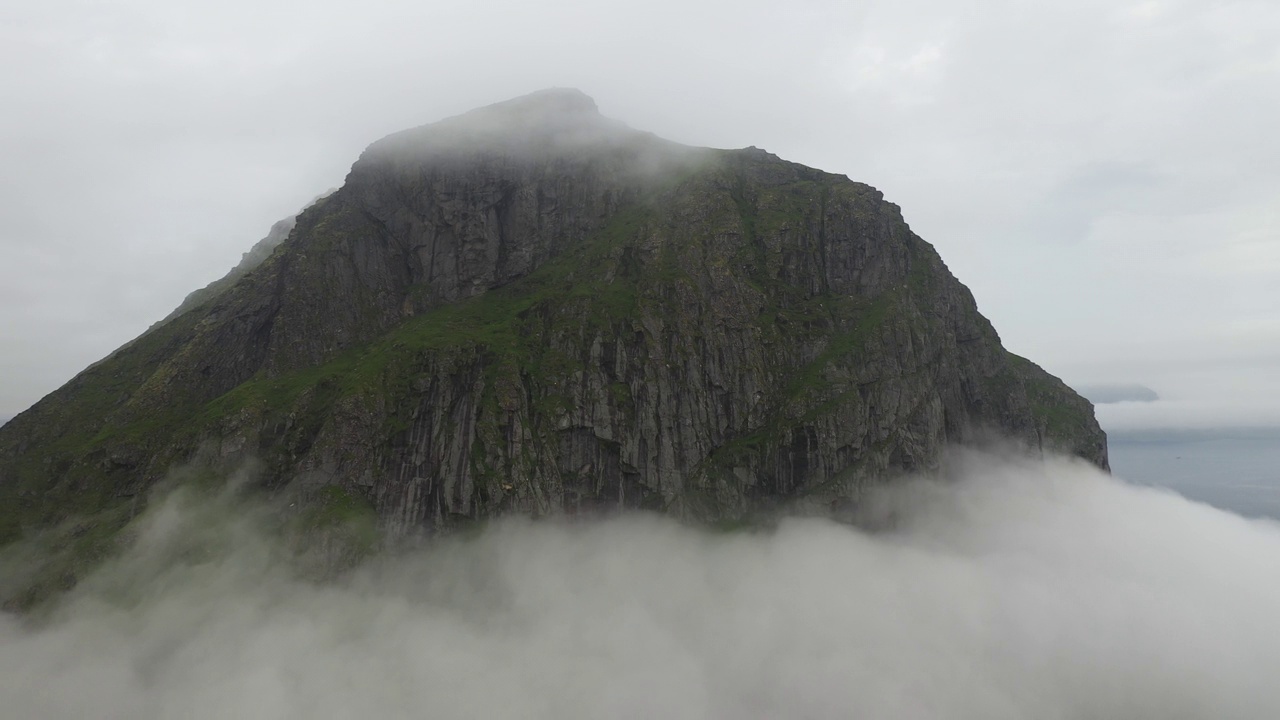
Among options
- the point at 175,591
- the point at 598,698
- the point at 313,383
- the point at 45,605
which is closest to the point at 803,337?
the point at 598,698

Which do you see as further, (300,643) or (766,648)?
(766,648)

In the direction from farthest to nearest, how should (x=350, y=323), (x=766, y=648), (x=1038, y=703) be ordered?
(x=350, y=323)
(x=766, y=648)
(x=1038, y=703)

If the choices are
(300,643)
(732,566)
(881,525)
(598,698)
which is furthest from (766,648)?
(300,643)

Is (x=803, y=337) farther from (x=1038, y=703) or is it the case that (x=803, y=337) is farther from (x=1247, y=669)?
(x=1247, y=669)

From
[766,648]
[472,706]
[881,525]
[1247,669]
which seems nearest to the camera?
[472,706]

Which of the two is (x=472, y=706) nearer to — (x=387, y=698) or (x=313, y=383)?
(x=387, y=698)

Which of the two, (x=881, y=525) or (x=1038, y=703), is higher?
(x=881, y=525)

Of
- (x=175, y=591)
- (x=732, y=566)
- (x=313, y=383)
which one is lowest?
(x=732, y=566)
